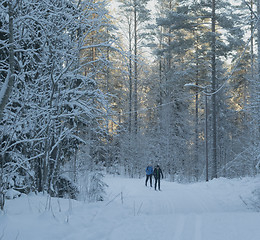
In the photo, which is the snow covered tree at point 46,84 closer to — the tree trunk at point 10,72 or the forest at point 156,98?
the forest at point 156,98

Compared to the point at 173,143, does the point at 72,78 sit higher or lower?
higher

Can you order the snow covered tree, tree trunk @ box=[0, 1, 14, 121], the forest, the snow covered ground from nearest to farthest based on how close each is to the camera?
tree trunk @ box=[0, 1, 14, 121] → the snow covered ground → the snow covered tree → the forest

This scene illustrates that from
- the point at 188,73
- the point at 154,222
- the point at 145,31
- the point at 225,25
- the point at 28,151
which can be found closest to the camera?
the point at 154,222

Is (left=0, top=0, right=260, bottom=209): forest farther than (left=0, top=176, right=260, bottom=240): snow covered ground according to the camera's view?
Yes

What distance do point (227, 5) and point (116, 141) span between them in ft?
54.8

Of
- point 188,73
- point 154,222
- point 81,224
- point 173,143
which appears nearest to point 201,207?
point 154,222

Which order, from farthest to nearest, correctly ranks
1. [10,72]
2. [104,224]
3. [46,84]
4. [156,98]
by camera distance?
[156,98] → [46,84] → [104,224] → [10,72]

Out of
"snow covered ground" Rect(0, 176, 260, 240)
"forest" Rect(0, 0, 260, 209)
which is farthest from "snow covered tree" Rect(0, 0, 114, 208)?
"snow covered ground" Rect(0, 176, 260, 240)

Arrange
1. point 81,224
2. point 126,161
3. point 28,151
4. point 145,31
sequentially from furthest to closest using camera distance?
point 145,31 → point 126,161 → point 28,151 → point 81,224

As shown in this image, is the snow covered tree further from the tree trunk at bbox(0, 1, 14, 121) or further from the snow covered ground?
the tree trunk at bbox(0, 1, 14, 121)

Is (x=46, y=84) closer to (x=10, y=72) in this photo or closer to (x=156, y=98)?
(x=10, y=72)

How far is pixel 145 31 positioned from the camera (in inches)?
1242

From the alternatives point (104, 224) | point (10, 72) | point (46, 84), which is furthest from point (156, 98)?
point (10, 72)

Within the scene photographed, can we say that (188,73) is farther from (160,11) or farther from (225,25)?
(160,11)
